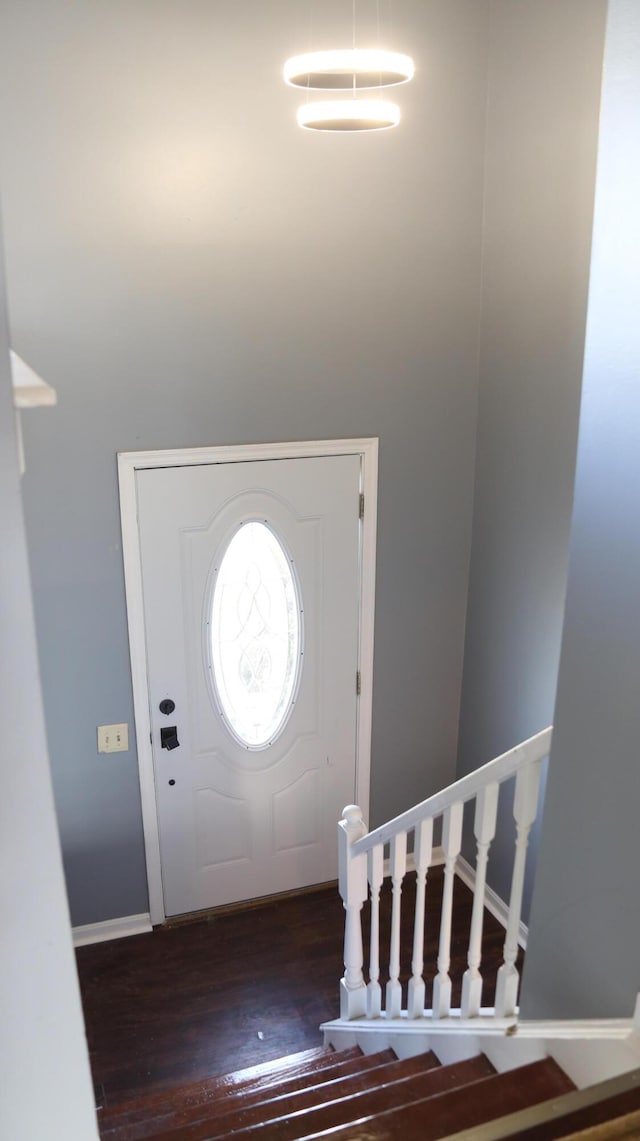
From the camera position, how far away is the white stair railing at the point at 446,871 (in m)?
2.07

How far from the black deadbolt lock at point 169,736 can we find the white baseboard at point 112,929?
78cm

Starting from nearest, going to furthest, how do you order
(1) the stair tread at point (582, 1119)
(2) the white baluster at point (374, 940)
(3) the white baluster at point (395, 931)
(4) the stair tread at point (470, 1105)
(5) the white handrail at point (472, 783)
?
(1) the stair tread at point (582, 1119), (4) the stair tread at point (470, 1105), (5) the white handrail at point (472, 783), (3) the white baluster at point (395, 931), (2) the white baluster at point (374, 940)

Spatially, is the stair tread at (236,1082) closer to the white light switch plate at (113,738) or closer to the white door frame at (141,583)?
the white door frame at (141,583)

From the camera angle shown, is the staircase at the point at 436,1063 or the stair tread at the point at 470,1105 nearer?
the staircase at the point at 436,1063

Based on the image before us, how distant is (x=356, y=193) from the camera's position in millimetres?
3426

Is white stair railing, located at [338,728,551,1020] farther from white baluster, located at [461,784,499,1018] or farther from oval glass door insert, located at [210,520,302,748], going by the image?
oval glass door insert, located at [210,520,302,748]

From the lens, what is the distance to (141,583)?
11.5ft

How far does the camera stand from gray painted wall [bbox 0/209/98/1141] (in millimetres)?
762

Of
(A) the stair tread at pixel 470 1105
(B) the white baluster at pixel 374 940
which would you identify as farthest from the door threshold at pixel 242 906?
(A) the stair tread at pixel 470 1105

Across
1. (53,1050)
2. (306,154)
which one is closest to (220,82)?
(306,154)

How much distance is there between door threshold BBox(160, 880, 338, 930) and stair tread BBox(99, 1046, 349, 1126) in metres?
0.96

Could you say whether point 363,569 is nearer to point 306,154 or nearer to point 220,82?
point 306,154

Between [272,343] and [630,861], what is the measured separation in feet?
7.96

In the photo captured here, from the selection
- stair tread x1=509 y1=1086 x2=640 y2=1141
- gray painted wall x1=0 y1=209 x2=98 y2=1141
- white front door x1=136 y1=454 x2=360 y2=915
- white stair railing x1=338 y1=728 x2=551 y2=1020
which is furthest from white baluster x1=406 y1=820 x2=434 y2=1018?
gray painted wall x1=0 y1=209 x2=98 y2=1141
